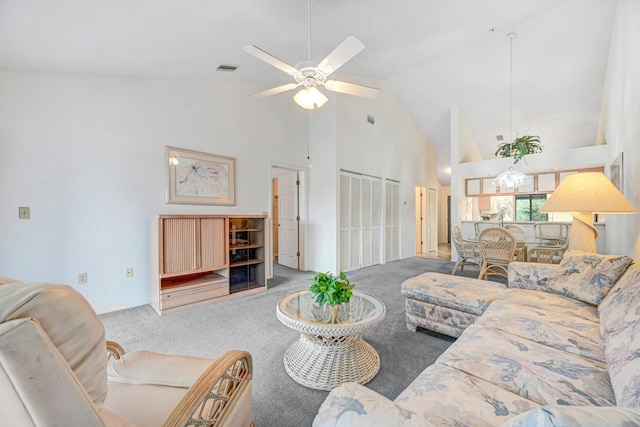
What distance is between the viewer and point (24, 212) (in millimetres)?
2455

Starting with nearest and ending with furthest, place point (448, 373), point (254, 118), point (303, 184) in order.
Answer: point (448, 373), point (254, 118), point (303, 184)

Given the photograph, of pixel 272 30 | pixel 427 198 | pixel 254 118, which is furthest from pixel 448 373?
pixel 427 198

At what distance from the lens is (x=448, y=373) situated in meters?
1.09

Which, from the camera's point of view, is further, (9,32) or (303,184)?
(303,184)

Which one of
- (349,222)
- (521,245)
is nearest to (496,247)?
(521,245)

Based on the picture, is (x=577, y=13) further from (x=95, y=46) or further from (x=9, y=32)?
(x=9, y=32)

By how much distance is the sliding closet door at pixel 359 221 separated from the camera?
4.75 meters

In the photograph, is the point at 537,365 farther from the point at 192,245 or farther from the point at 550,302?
the point at 192,245

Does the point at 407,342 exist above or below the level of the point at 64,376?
below

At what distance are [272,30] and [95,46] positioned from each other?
5.08 ft

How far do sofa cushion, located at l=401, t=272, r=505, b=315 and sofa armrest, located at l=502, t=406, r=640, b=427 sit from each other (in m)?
1.69

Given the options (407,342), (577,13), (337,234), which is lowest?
(407,342)

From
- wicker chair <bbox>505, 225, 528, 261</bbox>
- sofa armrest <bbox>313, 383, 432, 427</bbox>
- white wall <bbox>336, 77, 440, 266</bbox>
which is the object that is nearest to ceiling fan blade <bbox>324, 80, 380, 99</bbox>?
white wall <bbox>336, 77, 440, 266</bbox>

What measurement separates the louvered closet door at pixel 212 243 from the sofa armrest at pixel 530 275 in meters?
3.09
